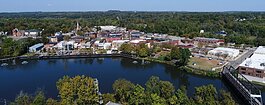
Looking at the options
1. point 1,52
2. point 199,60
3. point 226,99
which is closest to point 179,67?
point 199,60

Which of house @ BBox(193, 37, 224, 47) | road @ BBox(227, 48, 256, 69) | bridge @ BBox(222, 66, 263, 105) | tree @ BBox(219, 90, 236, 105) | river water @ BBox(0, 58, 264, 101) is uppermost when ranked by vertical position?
house @ BBox(193, 37, 224, 47)

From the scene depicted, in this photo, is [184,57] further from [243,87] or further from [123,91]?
[123,91]

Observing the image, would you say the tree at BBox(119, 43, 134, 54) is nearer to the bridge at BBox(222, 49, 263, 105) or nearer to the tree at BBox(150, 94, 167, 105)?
the bridge at BBox(222, 49, 263, 105)

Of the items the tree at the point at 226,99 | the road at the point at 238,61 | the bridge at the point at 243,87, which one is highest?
the tree at the point at 226,99

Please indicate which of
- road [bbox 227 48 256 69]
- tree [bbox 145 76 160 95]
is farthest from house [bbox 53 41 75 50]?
tree [bbox 145 76 160 95]

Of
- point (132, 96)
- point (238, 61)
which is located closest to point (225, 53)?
point (238, 61)

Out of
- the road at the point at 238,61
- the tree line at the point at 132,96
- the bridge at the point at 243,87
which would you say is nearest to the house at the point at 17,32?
the road at the point at 238,61

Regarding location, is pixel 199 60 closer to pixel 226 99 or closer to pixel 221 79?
pixel 221 79

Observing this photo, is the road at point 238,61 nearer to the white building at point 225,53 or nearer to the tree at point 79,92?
the white building at point 225,53
